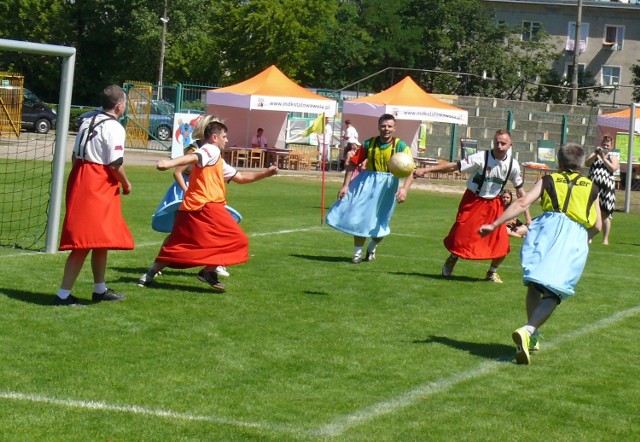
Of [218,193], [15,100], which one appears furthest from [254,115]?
[218,193]

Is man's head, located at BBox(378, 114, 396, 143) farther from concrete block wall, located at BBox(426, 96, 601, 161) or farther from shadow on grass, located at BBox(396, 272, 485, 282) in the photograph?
concrete block wall, located at BBox(426, 96, 601, 161)

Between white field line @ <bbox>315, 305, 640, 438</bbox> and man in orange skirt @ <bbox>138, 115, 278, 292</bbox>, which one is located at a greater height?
man in orange skirt @ <bbox>138, 115, 278, 292</bbox>

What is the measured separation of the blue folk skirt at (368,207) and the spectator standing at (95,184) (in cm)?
488

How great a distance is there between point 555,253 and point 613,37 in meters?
77.3

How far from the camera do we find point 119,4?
69.5m

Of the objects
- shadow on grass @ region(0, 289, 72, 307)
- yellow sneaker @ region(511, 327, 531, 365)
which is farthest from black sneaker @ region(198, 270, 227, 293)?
yellow sneaker @ region(511, 327, 531, 365)

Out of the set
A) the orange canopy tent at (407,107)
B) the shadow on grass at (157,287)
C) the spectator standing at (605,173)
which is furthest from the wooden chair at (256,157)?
the shadow on grass at (157,287)

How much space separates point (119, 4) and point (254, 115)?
3259cm

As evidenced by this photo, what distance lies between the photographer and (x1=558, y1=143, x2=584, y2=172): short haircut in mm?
9008

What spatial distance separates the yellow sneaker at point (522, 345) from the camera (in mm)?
8531

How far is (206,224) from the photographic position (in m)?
11.0

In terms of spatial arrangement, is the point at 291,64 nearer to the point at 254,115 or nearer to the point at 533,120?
the point at 533,120

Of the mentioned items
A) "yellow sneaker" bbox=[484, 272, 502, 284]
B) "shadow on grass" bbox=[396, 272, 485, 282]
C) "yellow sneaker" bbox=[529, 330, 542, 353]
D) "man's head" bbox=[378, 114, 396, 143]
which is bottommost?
"yellow sneaker" bbox=[529, 330, 542, 353]

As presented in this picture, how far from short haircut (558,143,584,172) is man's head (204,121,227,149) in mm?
3482
